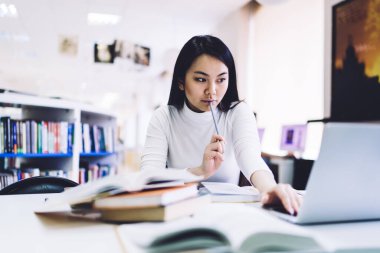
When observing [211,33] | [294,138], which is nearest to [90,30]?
[211,33]

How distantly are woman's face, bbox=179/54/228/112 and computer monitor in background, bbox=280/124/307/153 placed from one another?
204cm

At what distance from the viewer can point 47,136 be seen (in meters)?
2.61

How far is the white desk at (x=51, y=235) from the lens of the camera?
0.50 meters

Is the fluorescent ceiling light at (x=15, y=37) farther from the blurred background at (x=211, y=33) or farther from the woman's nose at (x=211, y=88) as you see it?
the woman's nose at (x=211, y=88)

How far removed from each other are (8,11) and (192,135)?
4548 millimetres

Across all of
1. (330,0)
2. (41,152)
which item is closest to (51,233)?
(41,152)

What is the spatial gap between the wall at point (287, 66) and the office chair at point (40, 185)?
2.22 metres

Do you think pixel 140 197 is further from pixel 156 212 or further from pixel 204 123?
pixel 204 123

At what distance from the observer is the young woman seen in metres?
1.11

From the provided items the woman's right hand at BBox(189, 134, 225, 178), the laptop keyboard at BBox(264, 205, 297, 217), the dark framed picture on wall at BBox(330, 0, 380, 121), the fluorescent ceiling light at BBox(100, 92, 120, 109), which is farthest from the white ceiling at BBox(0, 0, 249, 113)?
the laptop keyboard at BBox(264, 205, 297, 217)

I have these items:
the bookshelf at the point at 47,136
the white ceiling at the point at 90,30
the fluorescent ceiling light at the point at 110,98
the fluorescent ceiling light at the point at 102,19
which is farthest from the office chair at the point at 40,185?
the fluorescent ceiling light at the point at 110,98

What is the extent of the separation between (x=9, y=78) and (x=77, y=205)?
9788 mm

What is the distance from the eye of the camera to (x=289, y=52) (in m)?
3.68

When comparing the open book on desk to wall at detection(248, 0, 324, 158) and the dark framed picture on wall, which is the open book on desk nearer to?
the dark framed picture on wall
